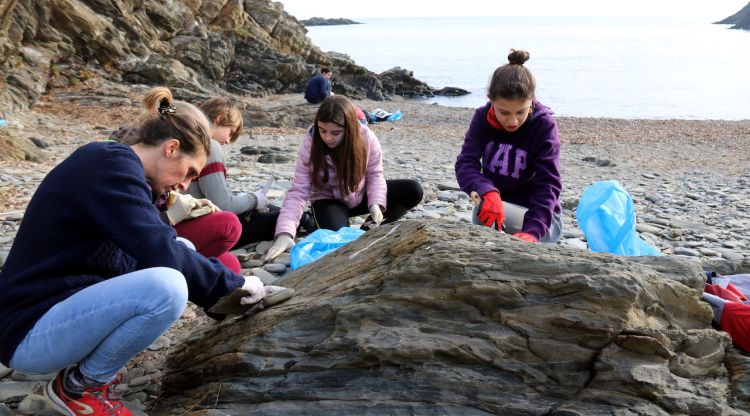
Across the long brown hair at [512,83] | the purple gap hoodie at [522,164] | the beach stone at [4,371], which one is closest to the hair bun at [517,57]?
the long brown hair at [512,83]

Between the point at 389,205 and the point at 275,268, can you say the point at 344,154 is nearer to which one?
the point at 389,205

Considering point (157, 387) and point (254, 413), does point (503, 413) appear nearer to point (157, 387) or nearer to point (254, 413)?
point (254, 413)

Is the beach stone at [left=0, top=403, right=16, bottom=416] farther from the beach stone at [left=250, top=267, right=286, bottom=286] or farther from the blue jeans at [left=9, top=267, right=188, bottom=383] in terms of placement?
the beach stone at [left=250, top=267, right=286, bottom=286]

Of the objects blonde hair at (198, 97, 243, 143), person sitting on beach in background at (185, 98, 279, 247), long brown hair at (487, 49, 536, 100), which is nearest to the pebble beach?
person sitting on beach in background at (185, 98, 279, 247)

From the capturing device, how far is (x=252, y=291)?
3217mm

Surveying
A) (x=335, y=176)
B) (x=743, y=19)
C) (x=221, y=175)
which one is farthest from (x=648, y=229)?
(x=743, y=19)

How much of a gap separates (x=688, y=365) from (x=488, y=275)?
944 mm

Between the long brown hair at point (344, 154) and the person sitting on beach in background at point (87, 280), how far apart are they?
3185mm

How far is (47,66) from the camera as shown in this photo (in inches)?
709

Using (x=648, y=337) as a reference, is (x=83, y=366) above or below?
below

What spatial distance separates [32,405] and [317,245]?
2720 mm

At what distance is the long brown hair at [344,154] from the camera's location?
232 inches

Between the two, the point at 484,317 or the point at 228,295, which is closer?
the point at 484,317

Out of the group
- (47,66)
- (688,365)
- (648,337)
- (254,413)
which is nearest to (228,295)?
(254,413)
